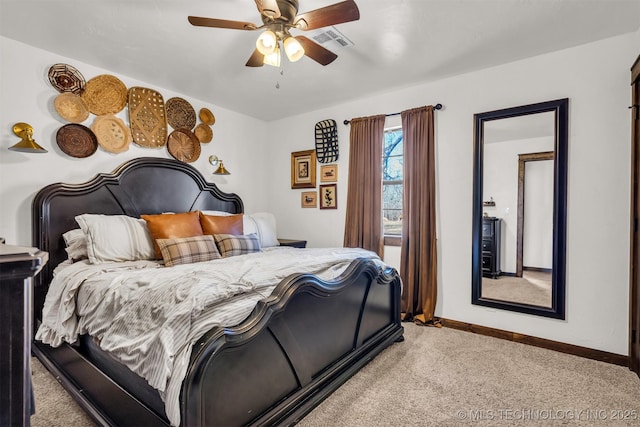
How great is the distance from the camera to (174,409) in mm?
1159

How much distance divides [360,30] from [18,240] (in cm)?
316

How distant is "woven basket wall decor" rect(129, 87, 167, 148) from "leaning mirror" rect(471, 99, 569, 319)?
127 inches

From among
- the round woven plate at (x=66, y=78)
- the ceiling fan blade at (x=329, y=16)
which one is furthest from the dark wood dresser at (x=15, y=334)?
the round woven plate at (x=66, y=78)

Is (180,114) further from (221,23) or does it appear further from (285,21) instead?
(285,21)

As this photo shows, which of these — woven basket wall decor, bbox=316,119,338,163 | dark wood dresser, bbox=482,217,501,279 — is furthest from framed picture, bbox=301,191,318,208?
dark wood dresser, bbox=482,217,501,279

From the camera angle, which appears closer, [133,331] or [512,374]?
[133,331]

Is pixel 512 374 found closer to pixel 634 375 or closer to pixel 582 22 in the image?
pixel 634 375

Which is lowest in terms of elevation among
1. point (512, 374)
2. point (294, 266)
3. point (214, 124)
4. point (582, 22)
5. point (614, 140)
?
point (512, 374)

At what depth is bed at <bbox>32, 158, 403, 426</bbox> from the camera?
128cm

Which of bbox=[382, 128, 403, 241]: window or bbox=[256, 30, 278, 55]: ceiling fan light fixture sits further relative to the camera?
bbox=[382, 128, 403, 241]: window

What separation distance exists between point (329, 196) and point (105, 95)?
8.41 feet

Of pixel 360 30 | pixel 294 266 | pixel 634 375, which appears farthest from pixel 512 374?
pixel 360 30

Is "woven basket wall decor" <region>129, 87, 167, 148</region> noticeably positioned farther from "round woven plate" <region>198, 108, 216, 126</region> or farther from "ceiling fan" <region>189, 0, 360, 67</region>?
"ceiling fan" <region>189, 0, 360, 67</region>

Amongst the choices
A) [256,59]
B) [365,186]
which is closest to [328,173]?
[365,186]
